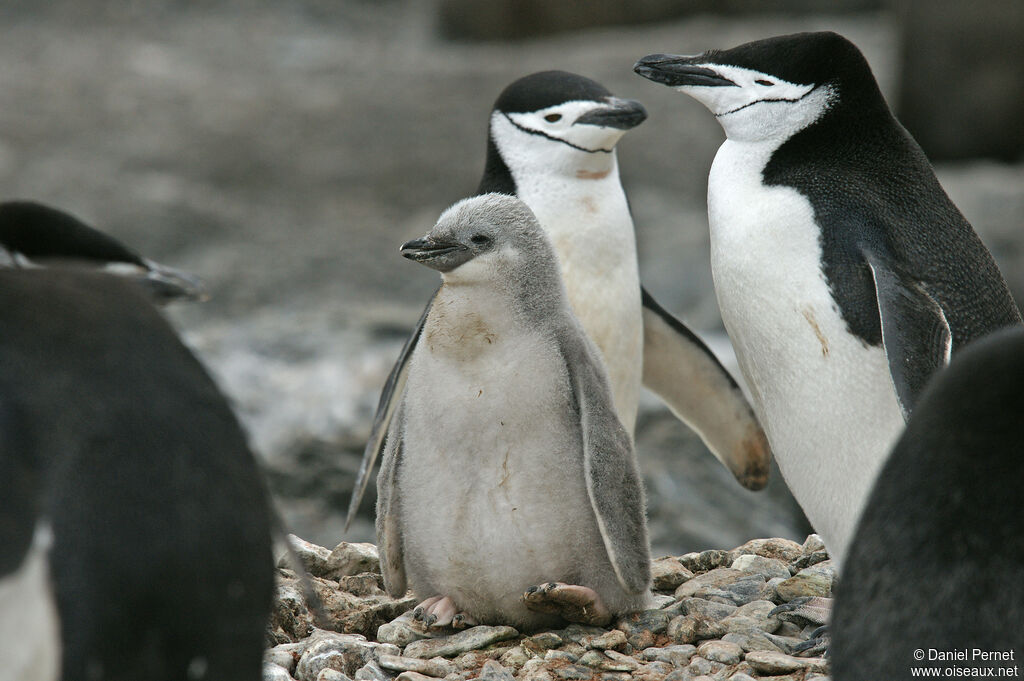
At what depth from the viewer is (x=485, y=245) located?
7.68 feet

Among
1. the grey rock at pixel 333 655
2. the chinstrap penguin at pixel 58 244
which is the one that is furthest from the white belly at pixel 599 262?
the chinstrap penguin at pixel 58 244

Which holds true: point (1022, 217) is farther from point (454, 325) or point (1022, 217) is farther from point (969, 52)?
point (454, 325)

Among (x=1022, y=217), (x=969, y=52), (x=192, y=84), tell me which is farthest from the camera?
(x=192, y=84)

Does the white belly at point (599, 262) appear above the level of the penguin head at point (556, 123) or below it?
below

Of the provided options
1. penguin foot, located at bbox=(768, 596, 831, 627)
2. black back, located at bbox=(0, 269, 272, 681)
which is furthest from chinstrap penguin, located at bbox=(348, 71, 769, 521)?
black back, located at bbox=(0, 269, 272, 681)

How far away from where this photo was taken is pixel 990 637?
1.37 metres

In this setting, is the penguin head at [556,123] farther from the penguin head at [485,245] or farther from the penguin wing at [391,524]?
the penguin wing at [391,524]

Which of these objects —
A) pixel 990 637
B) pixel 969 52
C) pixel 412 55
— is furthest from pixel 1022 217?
pixel 412 55

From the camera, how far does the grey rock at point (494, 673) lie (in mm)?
2188

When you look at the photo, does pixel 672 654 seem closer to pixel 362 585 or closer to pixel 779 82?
pixel 362 585

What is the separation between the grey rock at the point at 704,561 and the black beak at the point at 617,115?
3.18 ft

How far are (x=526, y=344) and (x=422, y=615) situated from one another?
533 millimetres

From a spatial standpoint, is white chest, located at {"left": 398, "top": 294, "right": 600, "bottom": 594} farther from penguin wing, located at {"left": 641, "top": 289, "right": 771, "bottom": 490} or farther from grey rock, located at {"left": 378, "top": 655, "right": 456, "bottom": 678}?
penguin wing, located at {"left": 641, "top": 289, "right": 771, "bottom": 490}

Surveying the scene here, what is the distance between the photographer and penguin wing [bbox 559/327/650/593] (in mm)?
2328
